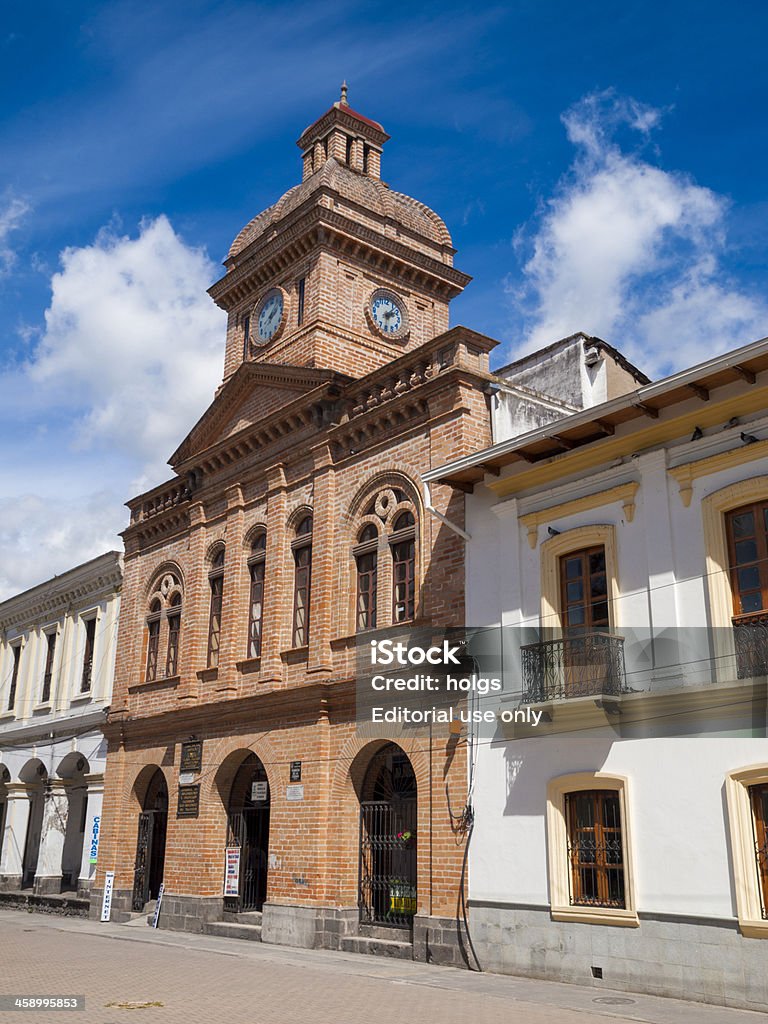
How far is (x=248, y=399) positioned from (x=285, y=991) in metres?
13.6

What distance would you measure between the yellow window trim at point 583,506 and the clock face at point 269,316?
35.2ft

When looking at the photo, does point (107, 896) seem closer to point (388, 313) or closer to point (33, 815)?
point (33, 815)

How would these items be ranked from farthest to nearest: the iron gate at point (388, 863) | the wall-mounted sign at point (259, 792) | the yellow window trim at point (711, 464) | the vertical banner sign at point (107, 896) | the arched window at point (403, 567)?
the vertical banner sign at point (107, 896)
the wall-mounted sign at point (259, 792)
the arched window at point (403, 567)
the iron gate at point (388, 863)
the yellow window trim at point (711, 464)

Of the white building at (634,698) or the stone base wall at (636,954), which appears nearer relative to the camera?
the stone base wall at (636,954)

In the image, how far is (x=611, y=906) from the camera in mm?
12938

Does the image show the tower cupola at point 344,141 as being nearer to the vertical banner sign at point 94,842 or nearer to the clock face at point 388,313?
the clock face at point 388,313

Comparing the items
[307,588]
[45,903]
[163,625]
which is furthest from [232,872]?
[45,903]

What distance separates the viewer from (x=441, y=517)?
1636 cm

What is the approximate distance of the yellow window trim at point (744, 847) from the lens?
11.4 meters

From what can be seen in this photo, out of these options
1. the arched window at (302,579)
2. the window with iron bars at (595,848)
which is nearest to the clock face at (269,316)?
the arched window at (302,579)

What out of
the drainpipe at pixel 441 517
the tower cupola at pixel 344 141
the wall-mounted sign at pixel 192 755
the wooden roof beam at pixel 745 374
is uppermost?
the tower cupola at pixel 344 141

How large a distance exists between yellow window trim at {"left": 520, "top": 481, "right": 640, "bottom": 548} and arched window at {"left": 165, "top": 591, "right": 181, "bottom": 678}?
11.3 m

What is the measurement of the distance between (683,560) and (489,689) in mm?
3792

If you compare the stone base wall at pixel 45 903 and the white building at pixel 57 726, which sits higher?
the white building at pixel 57 726
